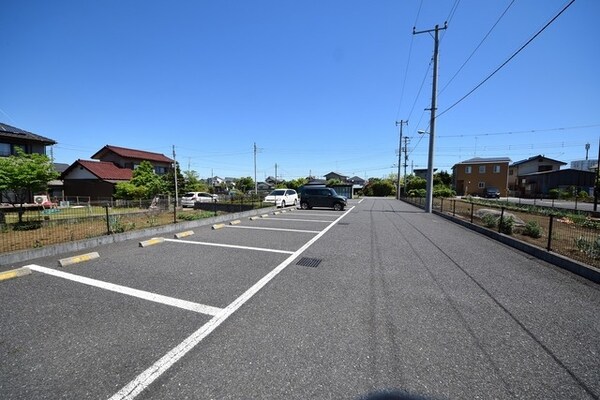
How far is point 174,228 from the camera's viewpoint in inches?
341

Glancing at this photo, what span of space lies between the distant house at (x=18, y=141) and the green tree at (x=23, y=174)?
9.34 metres

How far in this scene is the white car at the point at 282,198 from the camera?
19.7 meters

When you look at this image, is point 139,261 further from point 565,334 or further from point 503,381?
point 565,334

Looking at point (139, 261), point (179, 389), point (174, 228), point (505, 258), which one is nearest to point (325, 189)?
point (174, 228)

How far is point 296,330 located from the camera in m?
2.70

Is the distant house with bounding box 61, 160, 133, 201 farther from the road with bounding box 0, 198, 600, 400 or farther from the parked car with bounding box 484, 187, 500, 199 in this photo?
the parked car with bounding box 484, 187, 500, 199

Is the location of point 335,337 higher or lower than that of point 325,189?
lower

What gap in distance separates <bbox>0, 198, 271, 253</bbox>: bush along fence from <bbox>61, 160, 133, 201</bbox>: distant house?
10482 millimetres

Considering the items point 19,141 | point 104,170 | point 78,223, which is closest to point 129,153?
point 104,170

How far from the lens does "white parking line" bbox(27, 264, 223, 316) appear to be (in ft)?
10.4

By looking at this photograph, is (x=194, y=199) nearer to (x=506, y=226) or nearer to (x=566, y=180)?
(x=506, y=226)

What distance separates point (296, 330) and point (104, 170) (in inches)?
1307

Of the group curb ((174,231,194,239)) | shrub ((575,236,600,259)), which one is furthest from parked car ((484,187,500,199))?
curb ((174,231,194,239))

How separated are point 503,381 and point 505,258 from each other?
460cm
